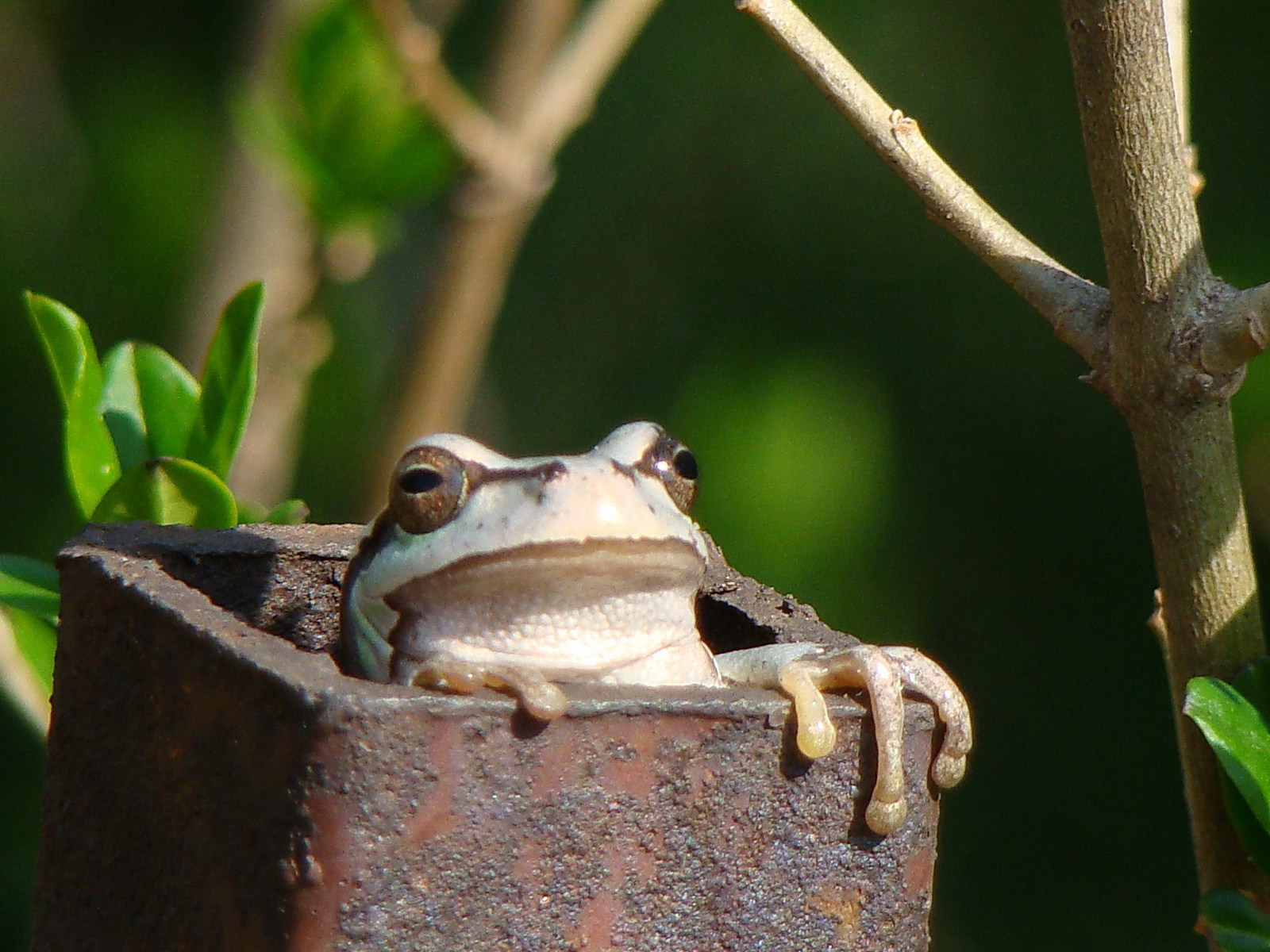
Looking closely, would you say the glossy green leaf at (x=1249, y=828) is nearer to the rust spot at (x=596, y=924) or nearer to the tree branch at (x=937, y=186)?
the tree branch at (x=937, y=186)

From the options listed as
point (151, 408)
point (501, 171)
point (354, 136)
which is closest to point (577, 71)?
point (501, 171)

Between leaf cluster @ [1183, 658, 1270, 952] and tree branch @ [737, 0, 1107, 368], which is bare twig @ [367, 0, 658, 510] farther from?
leaf cluster @ [1183, 658, 1270, 952]

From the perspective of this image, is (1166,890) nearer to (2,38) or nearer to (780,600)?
(780,600)

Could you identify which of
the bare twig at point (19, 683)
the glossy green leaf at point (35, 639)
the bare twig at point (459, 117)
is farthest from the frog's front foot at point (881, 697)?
the bare twig at point (459, 117)

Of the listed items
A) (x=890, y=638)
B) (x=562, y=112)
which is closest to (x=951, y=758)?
(x=562, y=112)

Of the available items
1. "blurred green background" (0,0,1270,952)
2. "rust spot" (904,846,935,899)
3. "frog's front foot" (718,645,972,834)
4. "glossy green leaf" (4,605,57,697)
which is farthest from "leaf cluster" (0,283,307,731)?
"blurred green background" (0,0,1270,952)

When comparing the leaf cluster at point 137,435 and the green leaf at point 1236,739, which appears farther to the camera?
the leaf cluster at point 137,435
